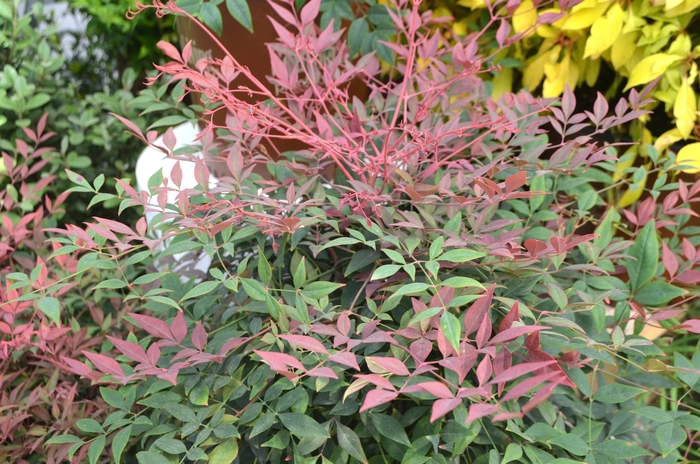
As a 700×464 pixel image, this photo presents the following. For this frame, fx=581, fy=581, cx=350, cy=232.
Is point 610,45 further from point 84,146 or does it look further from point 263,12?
point 84,146

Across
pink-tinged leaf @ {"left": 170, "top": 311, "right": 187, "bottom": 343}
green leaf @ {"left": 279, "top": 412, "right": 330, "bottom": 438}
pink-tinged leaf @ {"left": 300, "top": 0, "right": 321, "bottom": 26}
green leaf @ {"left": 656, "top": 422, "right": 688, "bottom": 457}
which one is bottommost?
green leaf @ {"left": 656, "top": 422, "right": 688, "bottom": 457}

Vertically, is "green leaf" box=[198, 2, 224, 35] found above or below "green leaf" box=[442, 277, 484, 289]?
above

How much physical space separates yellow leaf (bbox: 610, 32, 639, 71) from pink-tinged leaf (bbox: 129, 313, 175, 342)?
84 centimetres

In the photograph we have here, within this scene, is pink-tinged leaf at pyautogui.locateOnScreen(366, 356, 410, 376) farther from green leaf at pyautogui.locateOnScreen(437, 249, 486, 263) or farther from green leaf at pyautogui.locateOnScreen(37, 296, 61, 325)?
green leaf at pyautogui.locateOnScreen(37, 296, 61, 325)

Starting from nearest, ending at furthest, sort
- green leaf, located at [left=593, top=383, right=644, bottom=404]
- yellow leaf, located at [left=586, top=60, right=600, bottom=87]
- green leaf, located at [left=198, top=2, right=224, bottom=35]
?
green leaf, located at [left=593, top=383, right=644, bottom=404]
green leaf, located at [left=198, top=2, right=224, bottom=35]
yellow leaf, located at [left=586, top=60, right=600, bottom=87]

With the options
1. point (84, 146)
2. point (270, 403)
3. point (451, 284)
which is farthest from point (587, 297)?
point (84, 146)

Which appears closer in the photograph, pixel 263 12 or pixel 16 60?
pixel 263 12

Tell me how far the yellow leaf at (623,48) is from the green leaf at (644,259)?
47 centimetres

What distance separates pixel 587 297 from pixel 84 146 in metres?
1.03

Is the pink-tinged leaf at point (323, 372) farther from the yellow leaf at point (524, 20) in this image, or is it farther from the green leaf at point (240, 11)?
the yellow leaf at point (524, 20)

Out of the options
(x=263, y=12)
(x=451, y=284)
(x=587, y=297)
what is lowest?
(x=587, y=297)

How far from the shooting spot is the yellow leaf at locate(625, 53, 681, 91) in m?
0.89

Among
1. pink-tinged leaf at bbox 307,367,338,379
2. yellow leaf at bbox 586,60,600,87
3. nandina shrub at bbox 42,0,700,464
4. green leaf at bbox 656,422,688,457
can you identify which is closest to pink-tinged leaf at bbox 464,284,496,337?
nandina shrub at bbox 42,0,700,464

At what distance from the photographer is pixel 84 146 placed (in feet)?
3.91
